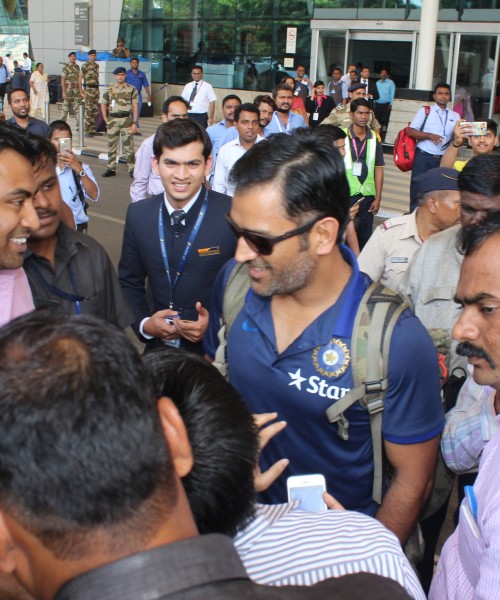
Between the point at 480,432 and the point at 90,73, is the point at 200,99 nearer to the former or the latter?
the point at 90,73

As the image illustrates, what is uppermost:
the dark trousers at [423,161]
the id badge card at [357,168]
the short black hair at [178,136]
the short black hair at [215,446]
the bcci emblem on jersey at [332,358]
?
the short black hair at [178,136]

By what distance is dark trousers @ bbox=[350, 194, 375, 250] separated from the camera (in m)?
7.57

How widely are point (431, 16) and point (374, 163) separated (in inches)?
416

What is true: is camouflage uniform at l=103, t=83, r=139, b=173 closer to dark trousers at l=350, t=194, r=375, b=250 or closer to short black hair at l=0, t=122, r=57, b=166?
dark trousers at l=350, t=194, r=375, b=250

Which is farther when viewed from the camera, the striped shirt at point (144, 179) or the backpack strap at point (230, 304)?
the striped shirt at point (144, 179)

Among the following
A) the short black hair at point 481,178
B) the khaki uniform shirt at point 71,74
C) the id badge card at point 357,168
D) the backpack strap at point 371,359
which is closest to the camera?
the backpack strap at point 371,359

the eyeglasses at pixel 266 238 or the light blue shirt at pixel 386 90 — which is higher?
the eyeglasses at pixel 266 238

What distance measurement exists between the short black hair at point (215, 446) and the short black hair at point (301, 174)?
0.91 metres

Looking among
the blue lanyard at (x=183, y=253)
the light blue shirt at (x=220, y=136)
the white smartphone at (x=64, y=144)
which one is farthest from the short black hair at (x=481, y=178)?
the light blue shirt at (x=220, y=136)

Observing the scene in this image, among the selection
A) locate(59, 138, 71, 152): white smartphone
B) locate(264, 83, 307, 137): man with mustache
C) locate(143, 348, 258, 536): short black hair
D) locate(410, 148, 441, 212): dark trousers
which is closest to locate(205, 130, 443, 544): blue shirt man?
locate(143, 348, 258, 536): short black hair

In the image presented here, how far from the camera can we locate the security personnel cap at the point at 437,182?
4.26 metres

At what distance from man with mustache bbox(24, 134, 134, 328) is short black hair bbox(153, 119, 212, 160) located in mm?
831

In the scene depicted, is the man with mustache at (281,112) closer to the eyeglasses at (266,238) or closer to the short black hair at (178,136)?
the short black hair at (178,136)

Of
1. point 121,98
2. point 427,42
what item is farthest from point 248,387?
point 427,42
